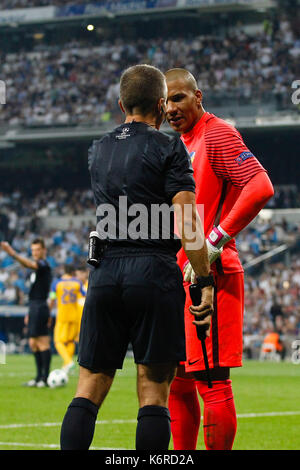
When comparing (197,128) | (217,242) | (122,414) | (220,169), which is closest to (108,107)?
(122,414)

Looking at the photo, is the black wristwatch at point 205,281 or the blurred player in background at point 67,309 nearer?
the black wristwatch at point 205,281

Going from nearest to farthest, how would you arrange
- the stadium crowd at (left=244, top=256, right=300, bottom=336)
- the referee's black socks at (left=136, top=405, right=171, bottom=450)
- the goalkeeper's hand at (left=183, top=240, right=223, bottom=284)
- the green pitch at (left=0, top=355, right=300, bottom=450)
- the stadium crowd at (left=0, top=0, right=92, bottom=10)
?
the referee's black socks at (left=136, top=405, right=171, bottom=450) → the goalkeeper's hand at (left=183, top=240, right=223, bottom=284) → the green pitch at (left=0, top=355, right=300, bottom=450) → the stadium crowd at (left=244, top=256, right=300, bottom=336) → the stadium crowd at (left=0, top=0, right=92, bottom=10)

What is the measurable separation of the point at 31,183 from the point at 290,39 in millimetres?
13067

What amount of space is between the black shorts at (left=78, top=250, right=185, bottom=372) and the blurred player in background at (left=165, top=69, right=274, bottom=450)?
2.14 ft

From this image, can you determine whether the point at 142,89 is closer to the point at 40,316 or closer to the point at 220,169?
the point at 220,169

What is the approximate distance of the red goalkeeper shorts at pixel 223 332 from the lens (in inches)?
195

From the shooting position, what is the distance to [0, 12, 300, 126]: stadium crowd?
111 feet

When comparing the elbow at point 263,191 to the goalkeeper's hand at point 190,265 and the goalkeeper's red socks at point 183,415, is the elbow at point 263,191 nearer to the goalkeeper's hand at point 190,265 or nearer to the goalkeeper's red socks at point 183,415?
the goalkeeper's hand at point 190,265

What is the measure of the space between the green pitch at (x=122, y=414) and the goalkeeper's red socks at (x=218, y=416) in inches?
96.9

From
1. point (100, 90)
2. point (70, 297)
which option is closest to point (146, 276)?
point (70, 297)

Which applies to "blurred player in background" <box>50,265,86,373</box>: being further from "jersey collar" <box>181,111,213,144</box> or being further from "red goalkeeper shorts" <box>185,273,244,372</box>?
"red goalkeeper shorts" <box>185,273,244,372</box>

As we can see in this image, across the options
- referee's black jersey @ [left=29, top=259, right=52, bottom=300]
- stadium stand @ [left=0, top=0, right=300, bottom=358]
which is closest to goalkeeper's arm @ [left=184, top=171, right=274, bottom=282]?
referee's black jersey @ [left=29, top=259, right=52, bottom=300]

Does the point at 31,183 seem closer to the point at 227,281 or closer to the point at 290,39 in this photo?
the point at 290,39

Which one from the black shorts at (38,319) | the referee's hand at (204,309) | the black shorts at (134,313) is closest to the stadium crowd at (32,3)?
the black shorts at (38,319)
